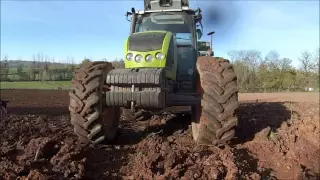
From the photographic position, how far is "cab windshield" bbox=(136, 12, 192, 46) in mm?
7516

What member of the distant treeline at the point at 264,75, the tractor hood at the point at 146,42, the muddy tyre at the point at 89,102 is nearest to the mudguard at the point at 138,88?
the muddy tyre at the point at 89,102

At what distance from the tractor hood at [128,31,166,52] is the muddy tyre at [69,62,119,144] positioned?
0.61 m

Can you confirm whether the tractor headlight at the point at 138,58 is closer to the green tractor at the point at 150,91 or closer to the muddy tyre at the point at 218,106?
the green tractor at the point at 150,91

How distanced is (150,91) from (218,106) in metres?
1.16

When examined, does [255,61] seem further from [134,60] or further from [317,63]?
[134,60]

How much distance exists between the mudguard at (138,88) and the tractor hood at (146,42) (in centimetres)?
60

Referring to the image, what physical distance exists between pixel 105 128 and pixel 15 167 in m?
2.38

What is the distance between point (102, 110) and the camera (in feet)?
20.6

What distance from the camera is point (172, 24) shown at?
7.60 m

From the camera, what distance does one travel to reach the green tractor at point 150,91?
222 inches

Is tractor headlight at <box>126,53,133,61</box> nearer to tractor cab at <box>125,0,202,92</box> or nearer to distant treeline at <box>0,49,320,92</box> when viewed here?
tractor cab at <box>125,0,202,92</box>

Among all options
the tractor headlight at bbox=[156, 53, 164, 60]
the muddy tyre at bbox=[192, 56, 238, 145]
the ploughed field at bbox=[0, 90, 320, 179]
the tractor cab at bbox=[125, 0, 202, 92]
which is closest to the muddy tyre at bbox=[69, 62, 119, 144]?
the ploughed field at bbox=[0, 90, 320, 179]

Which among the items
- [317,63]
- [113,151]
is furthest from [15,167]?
[317,63]

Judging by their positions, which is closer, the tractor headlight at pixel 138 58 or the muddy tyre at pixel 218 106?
the muddy tyre at pixel 218 106
